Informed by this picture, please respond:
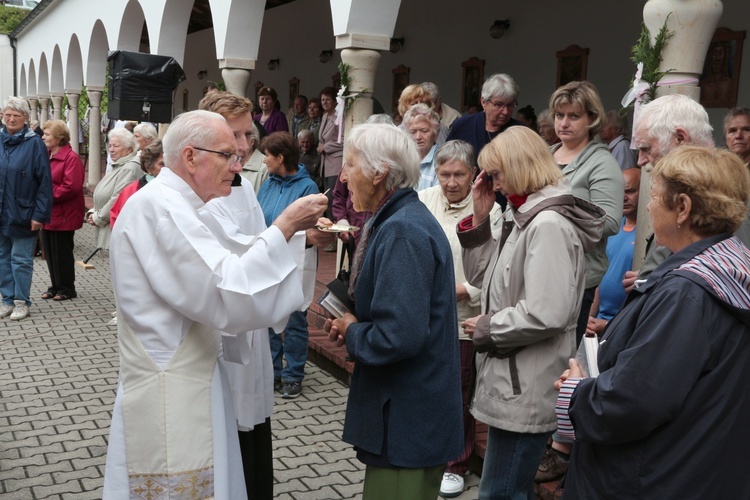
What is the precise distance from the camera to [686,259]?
205 cm

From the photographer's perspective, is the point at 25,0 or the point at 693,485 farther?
the point at 25,0

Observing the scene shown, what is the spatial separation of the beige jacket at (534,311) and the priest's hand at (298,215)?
809mm

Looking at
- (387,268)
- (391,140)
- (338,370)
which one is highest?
(391,140)

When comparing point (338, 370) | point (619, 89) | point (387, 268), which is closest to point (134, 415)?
point (387, 268)

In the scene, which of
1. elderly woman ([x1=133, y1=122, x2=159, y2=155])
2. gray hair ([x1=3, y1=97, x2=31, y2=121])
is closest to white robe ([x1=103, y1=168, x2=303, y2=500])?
elderly woman ([x1=133, y1=122, x2=159, y2=155])

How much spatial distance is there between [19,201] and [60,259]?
1036mm

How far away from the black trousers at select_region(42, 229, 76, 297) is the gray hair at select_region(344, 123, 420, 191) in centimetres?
675

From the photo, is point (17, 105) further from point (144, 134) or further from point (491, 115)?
point (491, 115)

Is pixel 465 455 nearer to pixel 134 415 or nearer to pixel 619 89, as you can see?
pixel 134 415

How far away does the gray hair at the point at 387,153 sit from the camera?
2.60m

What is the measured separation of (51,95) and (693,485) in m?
25.4

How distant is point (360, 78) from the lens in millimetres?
7410

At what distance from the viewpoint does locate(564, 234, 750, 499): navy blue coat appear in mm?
1951

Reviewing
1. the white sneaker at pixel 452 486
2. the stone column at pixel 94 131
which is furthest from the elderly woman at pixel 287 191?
the stone column at pixel 94 131
